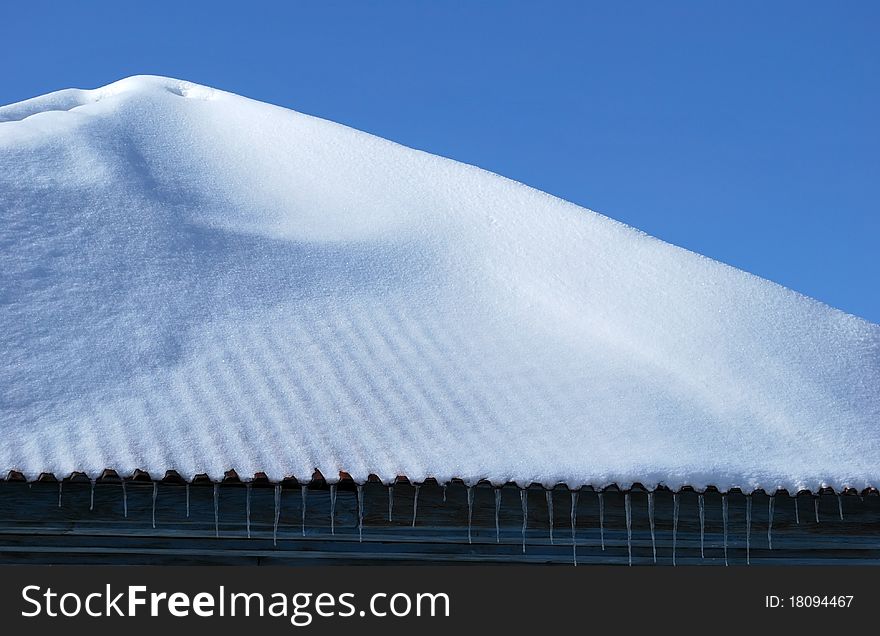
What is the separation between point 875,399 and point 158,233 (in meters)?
5.05

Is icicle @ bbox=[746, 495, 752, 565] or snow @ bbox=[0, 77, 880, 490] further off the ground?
snow @ bbox=[0, 77, 880, 490]

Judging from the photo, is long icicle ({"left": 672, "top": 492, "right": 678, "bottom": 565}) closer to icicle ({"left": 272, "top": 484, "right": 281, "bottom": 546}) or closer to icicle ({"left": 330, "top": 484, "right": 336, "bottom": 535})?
icicle ({"left": 330, "top": 484, "right": 336, "bottom": 535})

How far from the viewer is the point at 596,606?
567cm

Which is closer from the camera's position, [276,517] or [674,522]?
[276,517]

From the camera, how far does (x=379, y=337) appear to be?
22.9 feet

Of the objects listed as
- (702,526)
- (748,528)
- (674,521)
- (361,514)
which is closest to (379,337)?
(361,514)

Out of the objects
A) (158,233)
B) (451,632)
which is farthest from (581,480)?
(158,233)

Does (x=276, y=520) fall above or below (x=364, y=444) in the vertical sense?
below

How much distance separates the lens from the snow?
565 cm

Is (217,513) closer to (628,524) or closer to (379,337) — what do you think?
(379,337)

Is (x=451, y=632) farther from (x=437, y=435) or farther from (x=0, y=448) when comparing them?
(x=0, y=448)

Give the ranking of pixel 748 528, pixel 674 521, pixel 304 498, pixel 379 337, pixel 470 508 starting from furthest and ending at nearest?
pixel 379 337 → pixel 748 528 → pixel 674 521 → pixel 470 508 → pixel 304 498

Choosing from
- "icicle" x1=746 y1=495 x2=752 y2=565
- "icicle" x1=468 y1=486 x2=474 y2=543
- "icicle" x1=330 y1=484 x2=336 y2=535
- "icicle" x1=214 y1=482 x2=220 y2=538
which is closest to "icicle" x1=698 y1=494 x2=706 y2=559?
"icicle" x1=746 y1=495 x2=752 y2=565

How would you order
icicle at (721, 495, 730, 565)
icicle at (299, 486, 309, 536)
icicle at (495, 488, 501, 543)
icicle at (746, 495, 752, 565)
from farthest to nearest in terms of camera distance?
icicle at (746, 495, 752, 565) < icicle at (721, 495, 730, 565) < icicle at (495, 488, 501, 543) < icicle at (299, 486, 309, 536)
